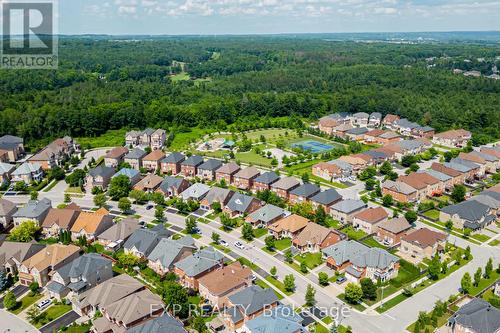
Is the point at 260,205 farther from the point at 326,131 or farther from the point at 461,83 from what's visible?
the point at 461,83

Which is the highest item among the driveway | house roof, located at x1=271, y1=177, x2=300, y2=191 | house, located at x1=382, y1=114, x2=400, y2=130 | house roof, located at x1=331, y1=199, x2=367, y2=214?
house, located at x1=382, y1=114, x2=400, y2=130

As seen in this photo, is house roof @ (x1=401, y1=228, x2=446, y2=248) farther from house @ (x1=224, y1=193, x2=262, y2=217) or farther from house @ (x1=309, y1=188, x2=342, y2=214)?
house @ (x1=224, y1=193, x2=262, y2=217)

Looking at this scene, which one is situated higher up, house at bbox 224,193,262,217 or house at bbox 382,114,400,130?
house at bbox 382,114,400,130

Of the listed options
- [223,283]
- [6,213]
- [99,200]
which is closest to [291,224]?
[223,283]

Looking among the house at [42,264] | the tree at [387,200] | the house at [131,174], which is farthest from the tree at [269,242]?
the house at [131,174]

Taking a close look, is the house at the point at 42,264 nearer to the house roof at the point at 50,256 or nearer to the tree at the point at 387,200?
the house roof at the point at 50,256

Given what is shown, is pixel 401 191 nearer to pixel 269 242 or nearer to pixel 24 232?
pixel 269 242

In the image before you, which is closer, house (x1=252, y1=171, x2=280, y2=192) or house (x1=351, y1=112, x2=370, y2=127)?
house (x1=252, y1=171, x2=280, y2=192)

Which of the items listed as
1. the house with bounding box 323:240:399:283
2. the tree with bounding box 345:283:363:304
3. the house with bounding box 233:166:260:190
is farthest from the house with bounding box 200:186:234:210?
the tree with bounding box 345:283:363:304
